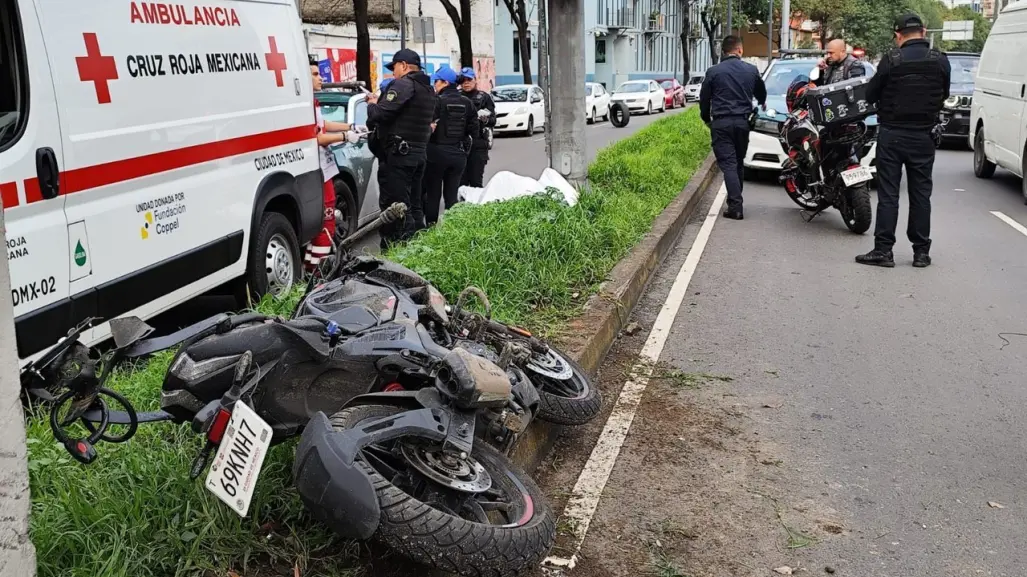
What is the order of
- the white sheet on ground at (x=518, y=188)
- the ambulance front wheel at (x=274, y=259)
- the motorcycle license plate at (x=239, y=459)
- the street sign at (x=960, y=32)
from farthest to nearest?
the street sign at (x=960, y=32) → the white sheet on ground at (x=518, y=188) → the ambulance front wheel at (x=274, y=259) → the motorcycle license plate at (x=239, y=459)

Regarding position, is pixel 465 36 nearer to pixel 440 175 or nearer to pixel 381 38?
pixel 381 38

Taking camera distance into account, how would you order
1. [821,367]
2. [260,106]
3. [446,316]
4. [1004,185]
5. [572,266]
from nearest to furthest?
[446,316] < [821,367] < [260,106] < [572,266] < [1004,185]

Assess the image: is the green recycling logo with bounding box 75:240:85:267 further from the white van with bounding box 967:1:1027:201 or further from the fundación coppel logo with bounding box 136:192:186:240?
the white van with bounding box 967:1:1027:201

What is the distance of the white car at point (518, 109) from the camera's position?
26.0 metres

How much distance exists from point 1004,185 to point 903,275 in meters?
6.88

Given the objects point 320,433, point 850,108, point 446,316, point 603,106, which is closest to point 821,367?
point 446,316

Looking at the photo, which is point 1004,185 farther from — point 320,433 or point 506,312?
point 320,433

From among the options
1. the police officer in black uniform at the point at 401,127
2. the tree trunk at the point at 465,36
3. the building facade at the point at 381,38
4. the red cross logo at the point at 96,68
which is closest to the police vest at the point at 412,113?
the police officer in black uniform at the point at 401,127

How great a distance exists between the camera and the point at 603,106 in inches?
1357

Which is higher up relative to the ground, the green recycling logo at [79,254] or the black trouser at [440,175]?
the green recycling logo at [79,254]

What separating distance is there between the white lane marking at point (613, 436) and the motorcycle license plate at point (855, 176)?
101 inches

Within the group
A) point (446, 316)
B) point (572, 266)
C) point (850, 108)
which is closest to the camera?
point (446, 316)

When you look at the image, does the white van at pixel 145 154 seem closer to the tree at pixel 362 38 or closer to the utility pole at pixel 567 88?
the utility pole at pixel 567 88

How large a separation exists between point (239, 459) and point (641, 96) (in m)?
35.6
